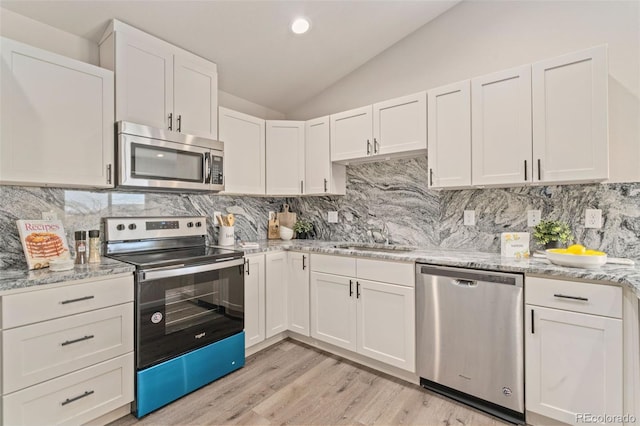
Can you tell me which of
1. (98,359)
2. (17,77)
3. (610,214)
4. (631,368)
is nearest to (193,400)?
(98,359)

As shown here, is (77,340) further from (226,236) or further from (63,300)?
(226,236)

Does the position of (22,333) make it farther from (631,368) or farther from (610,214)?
(610,214)

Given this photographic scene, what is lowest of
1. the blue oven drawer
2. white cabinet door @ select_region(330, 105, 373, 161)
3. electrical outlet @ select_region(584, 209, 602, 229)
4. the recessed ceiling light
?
the blue oven drawer

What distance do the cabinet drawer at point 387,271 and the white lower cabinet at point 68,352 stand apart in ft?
5.32

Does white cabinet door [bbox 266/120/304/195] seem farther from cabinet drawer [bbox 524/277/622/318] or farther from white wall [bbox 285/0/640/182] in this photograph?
cabinet drawer [bbox 524/277/622/318]

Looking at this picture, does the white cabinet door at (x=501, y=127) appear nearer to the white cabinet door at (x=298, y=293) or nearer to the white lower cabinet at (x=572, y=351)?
the white lower cabinet at (x=572, y=351)

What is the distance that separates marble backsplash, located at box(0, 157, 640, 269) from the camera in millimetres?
1972

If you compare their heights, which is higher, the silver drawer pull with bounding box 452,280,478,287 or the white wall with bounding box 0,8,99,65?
the white wall with bounding box 0,8,99,65

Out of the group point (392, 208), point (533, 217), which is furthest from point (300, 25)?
point (533, 217)

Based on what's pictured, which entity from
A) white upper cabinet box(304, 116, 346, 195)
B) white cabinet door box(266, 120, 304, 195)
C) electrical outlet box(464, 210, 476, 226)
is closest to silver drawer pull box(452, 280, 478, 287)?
electrical outlet box(464, 210, 476, 226)

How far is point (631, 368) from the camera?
4.91 ft

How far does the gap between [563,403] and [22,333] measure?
2.83 m

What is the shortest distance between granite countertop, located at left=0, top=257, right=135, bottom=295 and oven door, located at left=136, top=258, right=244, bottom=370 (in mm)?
155

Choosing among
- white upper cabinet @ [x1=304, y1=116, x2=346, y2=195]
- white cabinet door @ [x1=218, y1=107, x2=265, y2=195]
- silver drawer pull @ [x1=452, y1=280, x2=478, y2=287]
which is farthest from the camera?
white upper cabinet @ [x1=304, y1=116, x2=346, y2=195]
